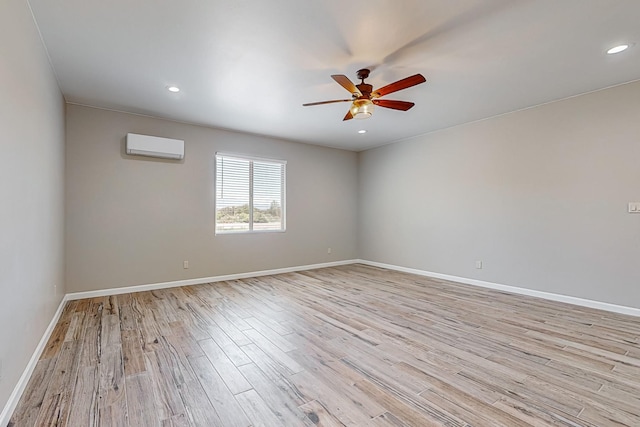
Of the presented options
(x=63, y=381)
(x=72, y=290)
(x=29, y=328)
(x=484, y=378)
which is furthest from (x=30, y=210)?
(x=484, y=378)

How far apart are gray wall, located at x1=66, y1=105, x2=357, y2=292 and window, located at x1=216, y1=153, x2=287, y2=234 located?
0.49ft

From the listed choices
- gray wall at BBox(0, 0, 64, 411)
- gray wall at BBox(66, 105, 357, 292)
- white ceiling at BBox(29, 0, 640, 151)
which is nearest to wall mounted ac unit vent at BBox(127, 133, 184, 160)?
gray wall at BBox(66, 105, 357, 292)

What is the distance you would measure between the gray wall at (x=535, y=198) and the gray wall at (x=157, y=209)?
7.28ft

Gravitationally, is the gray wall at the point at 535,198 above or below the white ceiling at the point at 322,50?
below

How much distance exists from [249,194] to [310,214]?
1.40 meters

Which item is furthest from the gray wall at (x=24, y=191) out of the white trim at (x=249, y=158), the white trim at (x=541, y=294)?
the white trim at (x=541, y=294)

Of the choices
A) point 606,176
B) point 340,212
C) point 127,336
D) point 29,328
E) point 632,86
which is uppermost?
point 632,86

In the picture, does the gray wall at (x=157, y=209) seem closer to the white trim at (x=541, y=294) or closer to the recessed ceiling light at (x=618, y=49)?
the white trim at (x=541, y=294)

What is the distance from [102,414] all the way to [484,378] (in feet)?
8.05

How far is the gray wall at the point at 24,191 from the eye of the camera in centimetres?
166

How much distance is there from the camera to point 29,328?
83.9 inches

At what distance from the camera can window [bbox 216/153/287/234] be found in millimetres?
5168

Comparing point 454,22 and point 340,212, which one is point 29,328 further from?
point 340,212

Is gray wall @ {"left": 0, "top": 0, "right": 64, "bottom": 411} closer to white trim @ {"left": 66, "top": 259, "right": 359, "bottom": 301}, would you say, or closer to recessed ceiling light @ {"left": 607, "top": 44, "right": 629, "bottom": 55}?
white trim @ {"left": 66, "top": 259, "right": 359, "bottom": 301}
